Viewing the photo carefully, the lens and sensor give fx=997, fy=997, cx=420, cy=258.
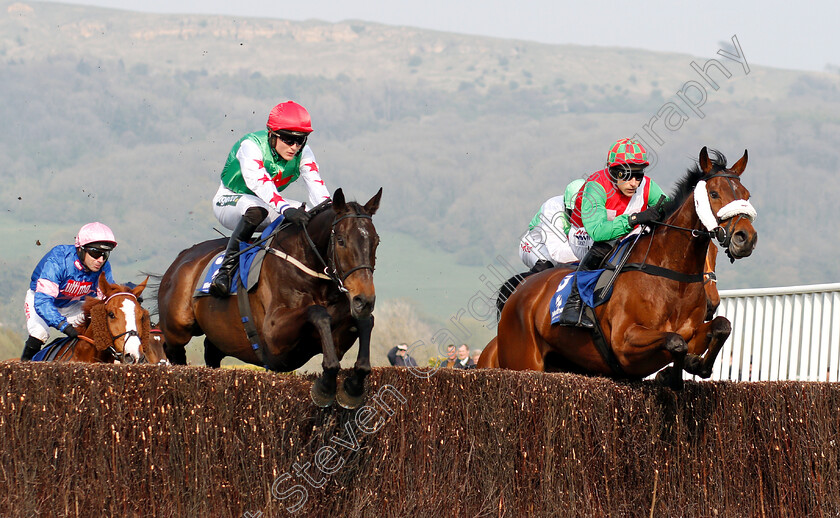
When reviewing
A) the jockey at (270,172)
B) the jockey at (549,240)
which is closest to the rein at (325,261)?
the jockey at (270,172)

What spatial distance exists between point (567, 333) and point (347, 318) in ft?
5.12

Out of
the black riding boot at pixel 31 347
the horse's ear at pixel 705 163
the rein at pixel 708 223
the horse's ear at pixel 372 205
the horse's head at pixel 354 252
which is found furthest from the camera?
the black riding boot at pixel 31 347

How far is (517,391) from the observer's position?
4961 millimetres

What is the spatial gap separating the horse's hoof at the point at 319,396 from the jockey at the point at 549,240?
298 centimetres

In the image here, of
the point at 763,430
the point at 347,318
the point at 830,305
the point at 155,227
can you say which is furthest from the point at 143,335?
the point at 155,227

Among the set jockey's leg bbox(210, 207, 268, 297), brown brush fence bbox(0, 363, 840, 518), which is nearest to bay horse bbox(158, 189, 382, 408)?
jockey's leg bbox(210, 207, 268, 297)

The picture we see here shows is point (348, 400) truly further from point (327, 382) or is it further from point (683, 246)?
point (683, 246)

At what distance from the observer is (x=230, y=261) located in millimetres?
6168

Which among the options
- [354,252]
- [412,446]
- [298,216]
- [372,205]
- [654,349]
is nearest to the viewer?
[412,446]

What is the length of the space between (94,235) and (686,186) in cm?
372

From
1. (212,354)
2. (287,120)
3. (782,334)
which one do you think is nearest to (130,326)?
(212,354)

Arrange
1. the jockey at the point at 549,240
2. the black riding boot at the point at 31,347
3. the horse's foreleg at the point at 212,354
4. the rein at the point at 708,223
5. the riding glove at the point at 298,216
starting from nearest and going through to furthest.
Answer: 1. the rein at the point at 708,223
2. the riding glove at the point at 298,216
3. the black riding boot at the point at 31,347
4. the horse's foreleg at the point at 212,354
5. the jockey at the point at 549,240

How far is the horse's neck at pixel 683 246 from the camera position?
5672 mm

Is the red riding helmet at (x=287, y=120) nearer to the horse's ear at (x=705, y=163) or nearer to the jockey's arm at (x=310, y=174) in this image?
the jockey's arm at (x=310, y=174)
